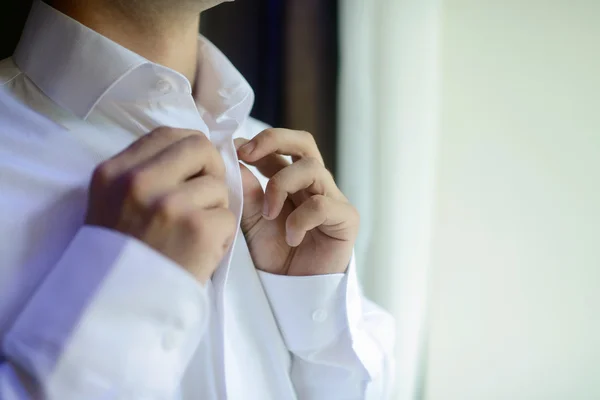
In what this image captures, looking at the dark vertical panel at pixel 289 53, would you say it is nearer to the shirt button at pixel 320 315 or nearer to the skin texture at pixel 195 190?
the skin texture at pixel 195 190

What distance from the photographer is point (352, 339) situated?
61 centimetres

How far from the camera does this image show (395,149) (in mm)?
816

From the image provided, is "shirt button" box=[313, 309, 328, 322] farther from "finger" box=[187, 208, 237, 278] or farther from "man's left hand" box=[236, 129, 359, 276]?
"finger" box=[187, 208, 237, 278]

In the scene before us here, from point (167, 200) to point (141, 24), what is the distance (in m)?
0.27

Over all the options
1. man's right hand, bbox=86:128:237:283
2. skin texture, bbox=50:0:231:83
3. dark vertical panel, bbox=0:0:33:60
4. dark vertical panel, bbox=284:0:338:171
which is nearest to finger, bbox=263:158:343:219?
man's right hand, bbox=86:128:237:283

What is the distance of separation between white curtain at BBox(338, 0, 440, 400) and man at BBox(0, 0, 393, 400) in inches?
5.5

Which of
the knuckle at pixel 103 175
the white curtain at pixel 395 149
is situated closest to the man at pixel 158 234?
the knuckle at pixel 103 175

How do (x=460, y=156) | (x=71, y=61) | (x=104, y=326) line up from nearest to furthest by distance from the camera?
1. (x=104, y=326)
2. (x=71, y=61)
3. (x=460, y=156)

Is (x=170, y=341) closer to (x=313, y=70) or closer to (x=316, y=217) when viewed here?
(x=316, y=217)

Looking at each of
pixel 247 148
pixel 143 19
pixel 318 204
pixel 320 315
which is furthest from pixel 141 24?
pixel 320 315

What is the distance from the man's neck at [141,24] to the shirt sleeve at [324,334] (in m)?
0.31

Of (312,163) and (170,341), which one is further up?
(312,163)

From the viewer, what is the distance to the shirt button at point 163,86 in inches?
20.2

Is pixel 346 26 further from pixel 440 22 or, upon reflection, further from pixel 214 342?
pixel 214 342
